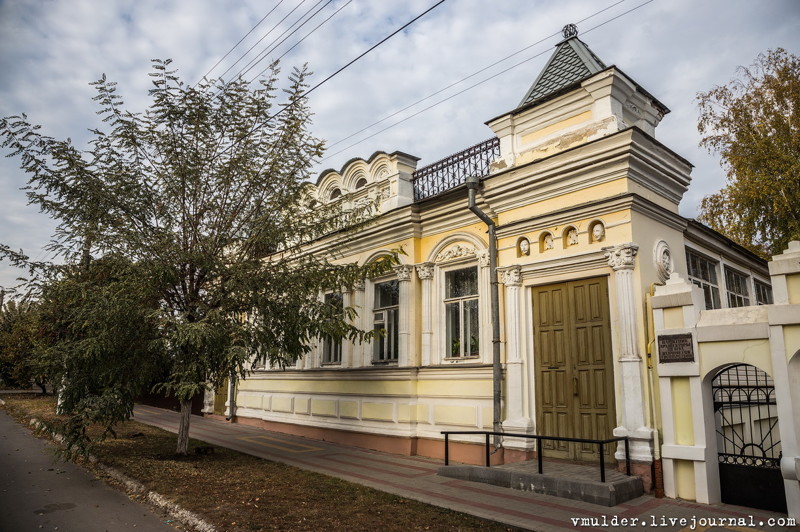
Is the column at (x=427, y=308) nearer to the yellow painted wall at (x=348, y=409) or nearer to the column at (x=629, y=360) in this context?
the yellow painted wall at (x=348, y=409)

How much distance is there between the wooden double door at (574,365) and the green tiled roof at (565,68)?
362 centimetres

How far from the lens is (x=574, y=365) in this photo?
8531 millimetres

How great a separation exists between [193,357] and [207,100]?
4.50 meters

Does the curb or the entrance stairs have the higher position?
the entrance stairs

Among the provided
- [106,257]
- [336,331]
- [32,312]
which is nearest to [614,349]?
[336,331]

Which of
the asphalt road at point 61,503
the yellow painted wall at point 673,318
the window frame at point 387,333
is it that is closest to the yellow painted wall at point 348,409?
the window frame at point 387,333

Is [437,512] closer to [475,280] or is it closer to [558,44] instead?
[475,280]

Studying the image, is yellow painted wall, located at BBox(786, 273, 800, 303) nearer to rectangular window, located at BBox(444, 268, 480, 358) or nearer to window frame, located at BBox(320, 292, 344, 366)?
rectangular window, located at BBox(444, 268, 480, 358)

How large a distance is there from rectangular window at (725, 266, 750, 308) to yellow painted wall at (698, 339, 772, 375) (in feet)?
20.9

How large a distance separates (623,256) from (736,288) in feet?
23.2

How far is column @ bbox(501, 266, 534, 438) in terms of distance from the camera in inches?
350

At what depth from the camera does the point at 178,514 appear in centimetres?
615

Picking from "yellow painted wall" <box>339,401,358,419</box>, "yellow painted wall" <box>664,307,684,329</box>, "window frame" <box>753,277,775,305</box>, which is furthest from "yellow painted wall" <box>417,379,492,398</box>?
"window frame" <box>753,277,775,305</box>

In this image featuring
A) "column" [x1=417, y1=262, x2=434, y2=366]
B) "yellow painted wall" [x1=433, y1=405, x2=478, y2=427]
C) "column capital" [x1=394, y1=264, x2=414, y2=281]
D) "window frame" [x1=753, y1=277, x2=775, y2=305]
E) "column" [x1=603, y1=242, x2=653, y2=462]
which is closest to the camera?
"column" [x1=603, y1=242, x2=653, y2=462]
